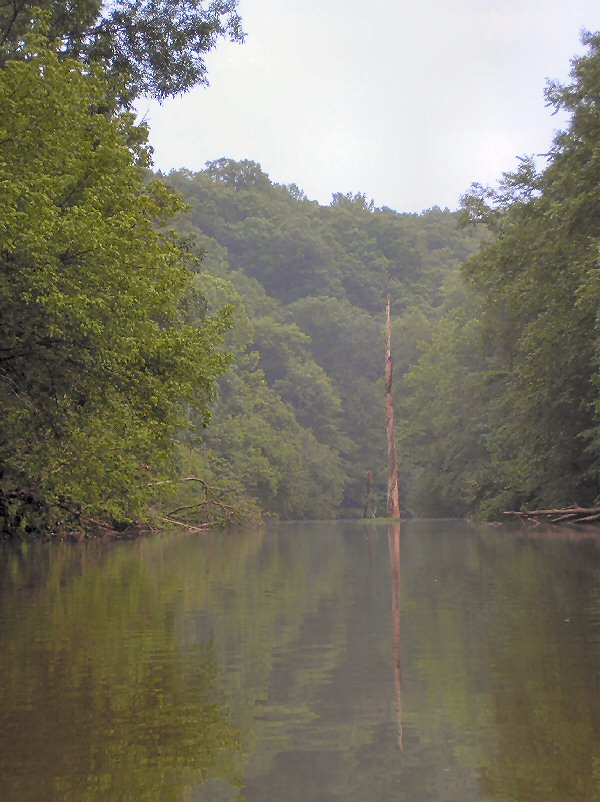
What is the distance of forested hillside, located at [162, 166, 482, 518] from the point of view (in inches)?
3342

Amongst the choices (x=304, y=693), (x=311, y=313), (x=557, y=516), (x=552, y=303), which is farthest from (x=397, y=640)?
(x=311, y=313)

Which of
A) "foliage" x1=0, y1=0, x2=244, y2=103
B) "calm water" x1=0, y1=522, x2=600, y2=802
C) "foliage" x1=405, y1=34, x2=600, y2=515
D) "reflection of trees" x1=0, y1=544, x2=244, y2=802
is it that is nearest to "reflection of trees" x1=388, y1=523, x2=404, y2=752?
"calm water" x1=0, y1=522, x2=600, y2=802

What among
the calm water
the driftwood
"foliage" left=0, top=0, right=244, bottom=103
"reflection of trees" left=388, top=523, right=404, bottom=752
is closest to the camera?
the calm water

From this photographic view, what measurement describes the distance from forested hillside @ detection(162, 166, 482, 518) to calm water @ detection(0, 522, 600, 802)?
199 ft

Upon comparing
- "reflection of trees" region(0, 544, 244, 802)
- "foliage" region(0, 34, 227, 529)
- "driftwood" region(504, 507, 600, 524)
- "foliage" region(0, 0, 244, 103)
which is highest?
"foliage" region(0, 0, 244, 103)

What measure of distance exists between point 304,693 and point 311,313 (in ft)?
341

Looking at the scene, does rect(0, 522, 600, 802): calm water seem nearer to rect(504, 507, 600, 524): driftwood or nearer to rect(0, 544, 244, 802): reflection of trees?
rect(0, 544, 244, 802): reflection of trees

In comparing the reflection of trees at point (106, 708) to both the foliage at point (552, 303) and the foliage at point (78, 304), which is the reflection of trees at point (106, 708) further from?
the foliage at point (552, 303)

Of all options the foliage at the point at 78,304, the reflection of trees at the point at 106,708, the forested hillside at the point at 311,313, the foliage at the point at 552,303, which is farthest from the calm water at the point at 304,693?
the forested hillside at the point at 311,313

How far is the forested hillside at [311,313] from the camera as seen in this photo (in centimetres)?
8488

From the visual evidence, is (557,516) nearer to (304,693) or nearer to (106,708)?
(304,693)

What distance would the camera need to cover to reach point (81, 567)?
2297cm

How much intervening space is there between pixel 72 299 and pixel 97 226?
163 cm

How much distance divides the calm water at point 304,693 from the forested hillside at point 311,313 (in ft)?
199
